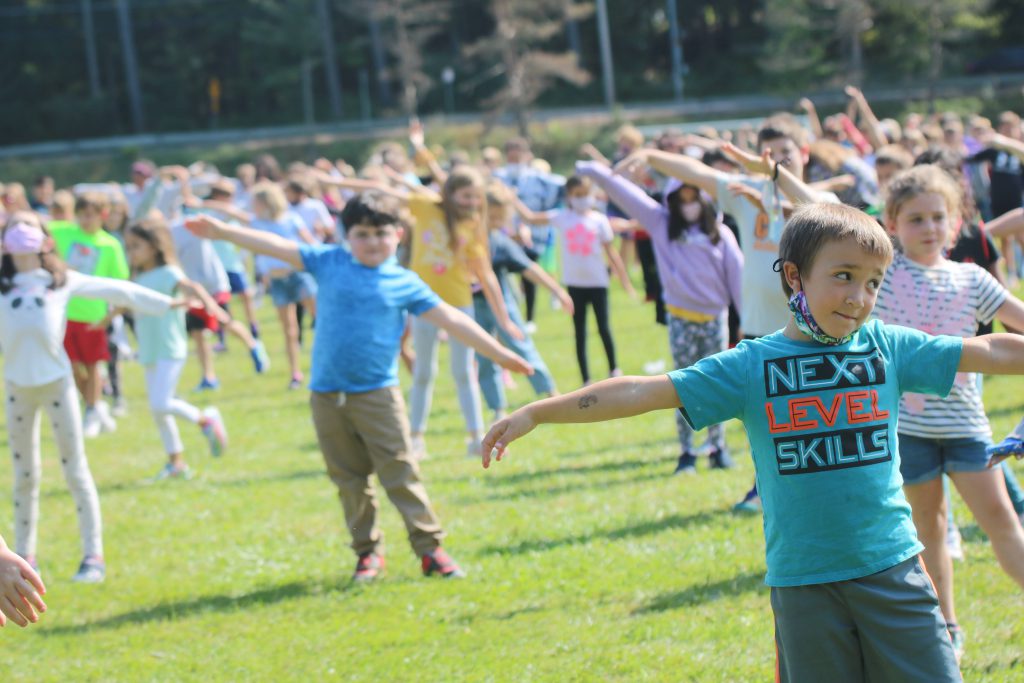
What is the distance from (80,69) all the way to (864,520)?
236 feet

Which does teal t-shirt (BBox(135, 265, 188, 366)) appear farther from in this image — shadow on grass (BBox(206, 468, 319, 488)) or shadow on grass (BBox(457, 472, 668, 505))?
shadow on grass (BBox(457, 472, 668, 505))

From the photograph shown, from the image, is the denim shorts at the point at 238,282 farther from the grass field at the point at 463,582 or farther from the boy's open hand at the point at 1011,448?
the boy's open hand at the point at 1011,448

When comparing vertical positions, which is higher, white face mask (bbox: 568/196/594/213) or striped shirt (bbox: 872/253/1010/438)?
white face mask (bbox: 568/196/594/213)

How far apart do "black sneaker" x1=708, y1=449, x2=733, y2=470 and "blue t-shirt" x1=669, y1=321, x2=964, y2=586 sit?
17.1 ft

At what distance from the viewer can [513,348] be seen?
11023 mm

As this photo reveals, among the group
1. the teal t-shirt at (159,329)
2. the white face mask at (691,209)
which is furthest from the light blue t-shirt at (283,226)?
the white face mask at (691,209)

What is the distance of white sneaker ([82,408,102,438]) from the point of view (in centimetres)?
1250

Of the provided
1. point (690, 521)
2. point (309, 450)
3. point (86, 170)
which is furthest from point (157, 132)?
point (690, 521)

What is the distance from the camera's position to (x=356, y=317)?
22.6 feet

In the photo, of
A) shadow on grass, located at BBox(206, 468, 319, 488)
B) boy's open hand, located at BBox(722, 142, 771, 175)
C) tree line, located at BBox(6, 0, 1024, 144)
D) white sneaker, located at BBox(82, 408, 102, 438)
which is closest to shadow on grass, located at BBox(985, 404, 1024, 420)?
boy's open hand, located at BBox(722, 142, 771, 175)

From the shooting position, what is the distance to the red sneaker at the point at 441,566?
7.02m

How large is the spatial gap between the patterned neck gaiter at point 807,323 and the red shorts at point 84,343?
363 inches

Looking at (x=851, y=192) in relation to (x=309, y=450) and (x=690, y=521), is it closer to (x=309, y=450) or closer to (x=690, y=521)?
(x=690, y=521)

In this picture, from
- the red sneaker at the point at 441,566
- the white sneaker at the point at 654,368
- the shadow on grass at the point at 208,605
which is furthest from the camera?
the white sneaker at the point at 654,368
